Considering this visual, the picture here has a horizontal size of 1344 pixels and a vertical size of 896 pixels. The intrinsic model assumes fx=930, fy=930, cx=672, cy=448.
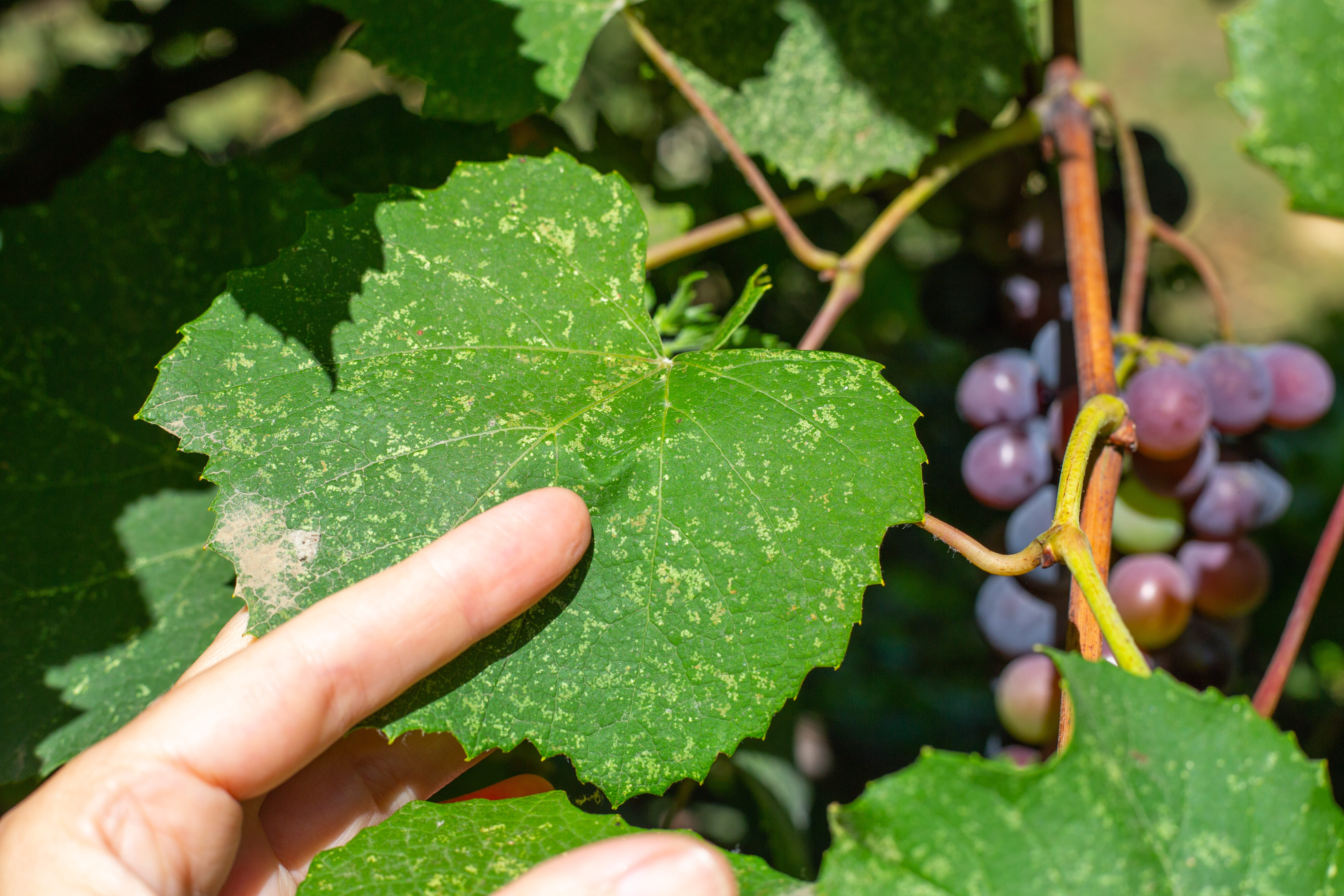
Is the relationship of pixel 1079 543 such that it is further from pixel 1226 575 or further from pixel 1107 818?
pixel 1226 575

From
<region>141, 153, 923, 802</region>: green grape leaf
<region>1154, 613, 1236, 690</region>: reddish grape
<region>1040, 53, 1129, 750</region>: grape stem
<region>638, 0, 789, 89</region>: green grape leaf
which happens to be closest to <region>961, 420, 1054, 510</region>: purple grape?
<region>1040, 53, 1129, 750</region>: grape stem

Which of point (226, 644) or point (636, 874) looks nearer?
point (636, 874)

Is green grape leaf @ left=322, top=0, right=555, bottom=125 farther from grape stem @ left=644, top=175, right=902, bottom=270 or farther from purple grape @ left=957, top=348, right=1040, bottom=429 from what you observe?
purple grape @ left=957, top=348, right=1040, bottom=429

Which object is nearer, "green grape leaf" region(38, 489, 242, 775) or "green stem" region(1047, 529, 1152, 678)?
"green stem" region(1047, 529, 1152, 678)

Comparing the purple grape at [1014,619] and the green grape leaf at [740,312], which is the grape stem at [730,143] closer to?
the green grape leaf at [740,312]

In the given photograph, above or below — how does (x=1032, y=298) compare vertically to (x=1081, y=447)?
below

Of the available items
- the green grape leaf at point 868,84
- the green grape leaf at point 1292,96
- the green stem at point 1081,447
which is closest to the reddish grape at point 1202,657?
the green stem at point 1081,447

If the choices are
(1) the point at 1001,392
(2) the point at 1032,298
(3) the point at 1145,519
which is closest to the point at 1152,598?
(3) the point at 1145,519
